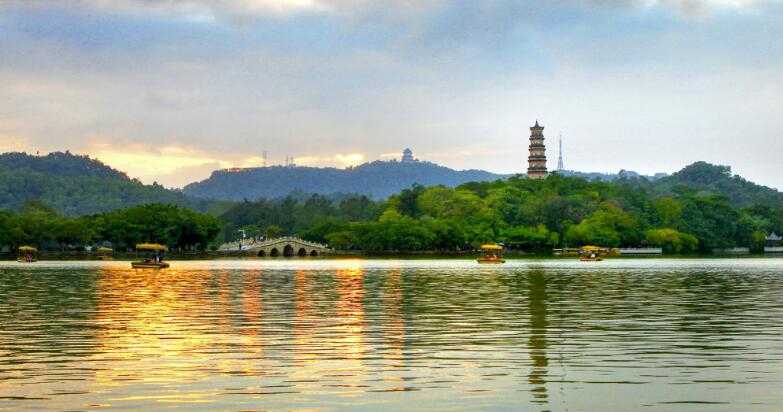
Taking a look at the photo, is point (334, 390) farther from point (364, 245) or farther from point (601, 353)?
point (364, 245)

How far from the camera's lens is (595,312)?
41250 millimetres

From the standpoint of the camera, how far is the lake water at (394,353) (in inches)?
783

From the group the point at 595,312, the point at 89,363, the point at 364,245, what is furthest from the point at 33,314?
the point at 364,245

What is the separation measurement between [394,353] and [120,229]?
15336 cm

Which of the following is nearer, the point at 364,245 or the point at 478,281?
→ the point at 478,281

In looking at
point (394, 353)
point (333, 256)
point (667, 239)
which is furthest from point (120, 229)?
point (394, 353)

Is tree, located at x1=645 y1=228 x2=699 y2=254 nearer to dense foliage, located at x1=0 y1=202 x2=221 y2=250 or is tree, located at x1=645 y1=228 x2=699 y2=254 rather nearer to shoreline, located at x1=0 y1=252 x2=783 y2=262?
shoreline, located at x1=0 y1=252 x2=783 y2=262

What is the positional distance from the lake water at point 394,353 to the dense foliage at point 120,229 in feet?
408

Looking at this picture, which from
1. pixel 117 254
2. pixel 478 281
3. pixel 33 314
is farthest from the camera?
pixel 117 254

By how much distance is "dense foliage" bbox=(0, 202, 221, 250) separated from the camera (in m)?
173

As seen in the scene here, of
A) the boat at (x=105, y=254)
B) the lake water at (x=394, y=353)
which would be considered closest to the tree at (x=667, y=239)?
the boat at (x=105, y=254)

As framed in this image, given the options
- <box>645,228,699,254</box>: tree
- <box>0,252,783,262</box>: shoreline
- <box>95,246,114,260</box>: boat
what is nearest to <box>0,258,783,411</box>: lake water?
<box>0,252,783,262</box>: shoreline

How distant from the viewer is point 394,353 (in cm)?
2711

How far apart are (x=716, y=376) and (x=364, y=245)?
173324 mm
